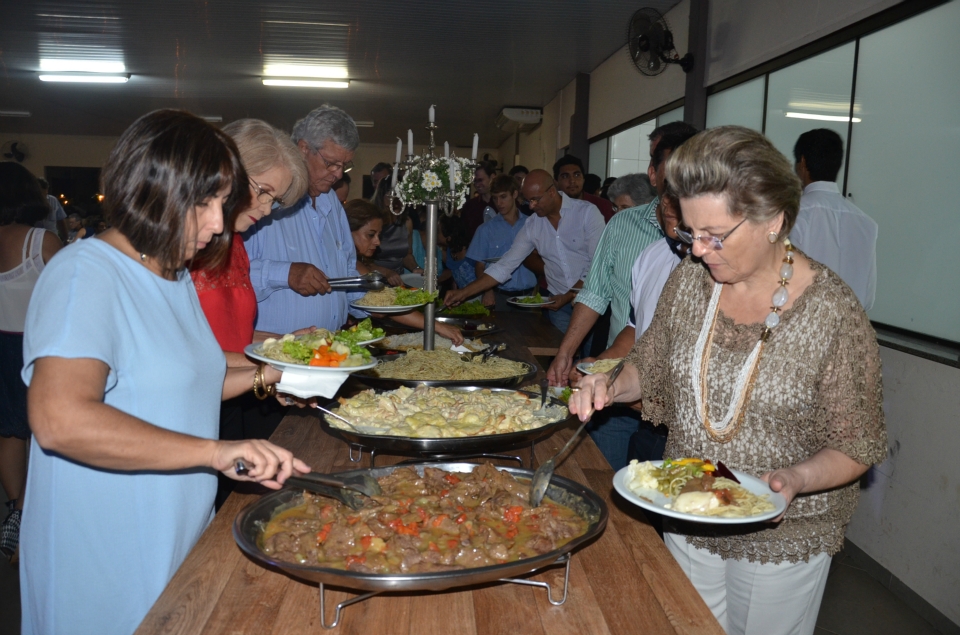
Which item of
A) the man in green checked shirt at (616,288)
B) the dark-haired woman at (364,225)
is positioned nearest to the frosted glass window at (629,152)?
the dark-haired woman at (364,225)

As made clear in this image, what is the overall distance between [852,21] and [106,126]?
16770 mm

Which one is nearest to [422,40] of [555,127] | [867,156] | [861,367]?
[555,127]

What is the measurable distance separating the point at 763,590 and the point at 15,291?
150 inches

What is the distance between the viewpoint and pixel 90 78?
10.7m

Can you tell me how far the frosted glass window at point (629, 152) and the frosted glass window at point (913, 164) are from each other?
14.8 ft

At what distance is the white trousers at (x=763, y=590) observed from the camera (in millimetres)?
1683

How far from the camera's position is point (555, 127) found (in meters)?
11.5

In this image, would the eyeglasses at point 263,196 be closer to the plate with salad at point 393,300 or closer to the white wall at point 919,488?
the plate with salad at point 393,300

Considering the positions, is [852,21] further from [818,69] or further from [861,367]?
[861,367]

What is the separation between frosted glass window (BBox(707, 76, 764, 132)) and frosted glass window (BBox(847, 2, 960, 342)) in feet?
3.84

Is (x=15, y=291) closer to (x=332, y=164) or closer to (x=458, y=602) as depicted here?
(x=332, y=164)

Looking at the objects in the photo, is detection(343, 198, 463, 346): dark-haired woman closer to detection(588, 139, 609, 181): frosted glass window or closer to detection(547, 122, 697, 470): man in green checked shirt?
detection(547, 122, 697, 470): man in green checked shirt

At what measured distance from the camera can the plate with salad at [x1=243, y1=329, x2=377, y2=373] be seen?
176 cm

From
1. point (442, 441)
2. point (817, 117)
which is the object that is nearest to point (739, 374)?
point (442, 441)
